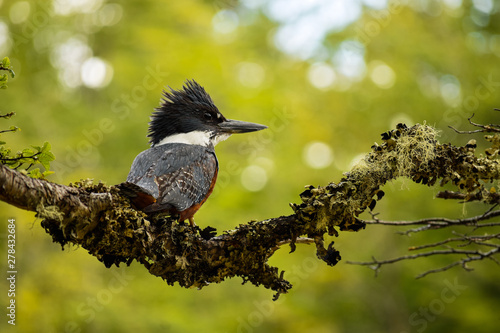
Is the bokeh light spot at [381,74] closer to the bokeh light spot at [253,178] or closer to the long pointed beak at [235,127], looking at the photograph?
the bokeh light spot at [253,178]

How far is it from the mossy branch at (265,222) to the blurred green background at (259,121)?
16.4 feet

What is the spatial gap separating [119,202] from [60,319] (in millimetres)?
5735

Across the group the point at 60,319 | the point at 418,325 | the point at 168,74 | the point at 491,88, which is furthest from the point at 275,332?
the point at 491,88

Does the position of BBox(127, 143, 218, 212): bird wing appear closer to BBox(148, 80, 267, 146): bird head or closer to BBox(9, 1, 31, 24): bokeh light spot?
BBox(148, 80, 267, 146): bird head

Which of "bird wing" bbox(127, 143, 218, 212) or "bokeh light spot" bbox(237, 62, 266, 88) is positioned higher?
"bokeh light spot" bbox(237, 62, 266, 88)

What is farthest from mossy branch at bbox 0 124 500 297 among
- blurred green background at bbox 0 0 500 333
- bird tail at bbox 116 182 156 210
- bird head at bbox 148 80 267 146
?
blurred green background at bbox 0 0 500 333

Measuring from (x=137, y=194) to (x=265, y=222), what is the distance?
82 cm

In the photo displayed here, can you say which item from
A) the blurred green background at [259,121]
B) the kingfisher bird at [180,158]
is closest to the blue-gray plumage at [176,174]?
the kingfisher bird at [180,158]

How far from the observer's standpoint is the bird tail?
307cm

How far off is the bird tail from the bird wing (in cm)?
7

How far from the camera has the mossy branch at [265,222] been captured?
9.44ft

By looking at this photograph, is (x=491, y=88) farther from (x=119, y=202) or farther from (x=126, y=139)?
(x=119, y=202)

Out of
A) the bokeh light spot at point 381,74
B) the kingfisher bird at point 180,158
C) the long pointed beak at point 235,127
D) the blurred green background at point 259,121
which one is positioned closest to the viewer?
the kingfisher bird at point 180,158

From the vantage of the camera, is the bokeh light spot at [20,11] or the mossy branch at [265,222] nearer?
the mossy branch at [265,222]
